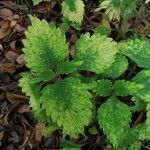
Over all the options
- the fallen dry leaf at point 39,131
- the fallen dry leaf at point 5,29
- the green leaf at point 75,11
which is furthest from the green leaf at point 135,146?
the fallen dry leaf at point 5,29

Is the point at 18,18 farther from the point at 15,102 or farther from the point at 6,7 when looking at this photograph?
the point at 15,102

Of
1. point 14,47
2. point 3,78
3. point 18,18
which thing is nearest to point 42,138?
point 3,78

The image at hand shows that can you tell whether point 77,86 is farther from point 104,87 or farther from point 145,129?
point 145,129

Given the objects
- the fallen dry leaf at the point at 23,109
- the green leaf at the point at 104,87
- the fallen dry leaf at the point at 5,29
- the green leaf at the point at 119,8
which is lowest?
the fallen dry leaf at the point at 23,109

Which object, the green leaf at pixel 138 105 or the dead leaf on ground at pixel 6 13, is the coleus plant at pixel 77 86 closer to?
the green leaf at pixel 138 105

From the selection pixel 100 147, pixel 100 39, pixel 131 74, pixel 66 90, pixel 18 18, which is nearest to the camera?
pixel 66 90

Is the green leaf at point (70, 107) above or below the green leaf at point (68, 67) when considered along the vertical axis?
below

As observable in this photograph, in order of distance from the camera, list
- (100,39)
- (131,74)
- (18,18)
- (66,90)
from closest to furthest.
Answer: (66,90), (100,39), (131,74), (18,18)
